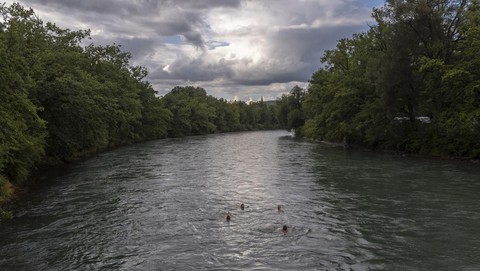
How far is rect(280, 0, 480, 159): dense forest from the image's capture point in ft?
109

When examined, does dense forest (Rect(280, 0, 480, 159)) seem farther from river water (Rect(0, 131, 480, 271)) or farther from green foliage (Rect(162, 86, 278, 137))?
green foliage (Rect(162, 86, 278, 137))

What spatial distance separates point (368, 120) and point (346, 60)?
Answer: 67.6 ft

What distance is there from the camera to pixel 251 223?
616 inches

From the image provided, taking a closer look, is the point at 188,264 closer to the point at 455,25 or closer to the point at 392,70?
the point at 392,70

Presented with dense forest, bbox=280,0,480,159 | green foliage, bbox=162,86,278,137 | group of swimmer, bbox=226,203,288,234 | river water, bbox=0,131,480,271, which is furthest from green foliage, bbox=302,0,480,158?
green foliage, bbox=162,86,278,137

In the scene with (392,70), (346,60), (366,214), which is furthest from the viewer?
(346,60)

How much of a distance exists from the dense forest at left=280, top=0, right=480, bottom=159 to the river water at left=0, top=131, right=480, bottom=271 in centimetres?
795

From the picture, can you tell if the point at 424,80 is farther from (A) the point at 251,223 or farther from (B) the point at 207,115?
(B) the point at 207,115

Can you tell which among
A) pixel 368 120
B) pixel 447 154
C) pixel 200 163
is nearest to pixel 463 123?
pixel 447 154

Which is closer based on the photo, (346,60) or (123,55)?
(346,60)

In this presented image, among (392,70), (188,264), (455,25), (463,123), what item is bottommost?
(188,264)

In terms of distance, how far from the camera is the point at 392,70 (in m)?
37.7

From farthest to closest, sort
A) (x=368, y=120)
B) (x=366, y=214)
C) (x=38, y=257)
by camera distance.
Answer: (x=368, y=120) < (x=366, y=214) < (x=38, y=257)

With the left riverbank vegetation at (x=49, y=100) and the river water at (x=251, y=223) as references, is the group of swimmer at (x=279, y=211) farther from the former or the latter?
the left riverbank vegetation at (x=49, y=100)
